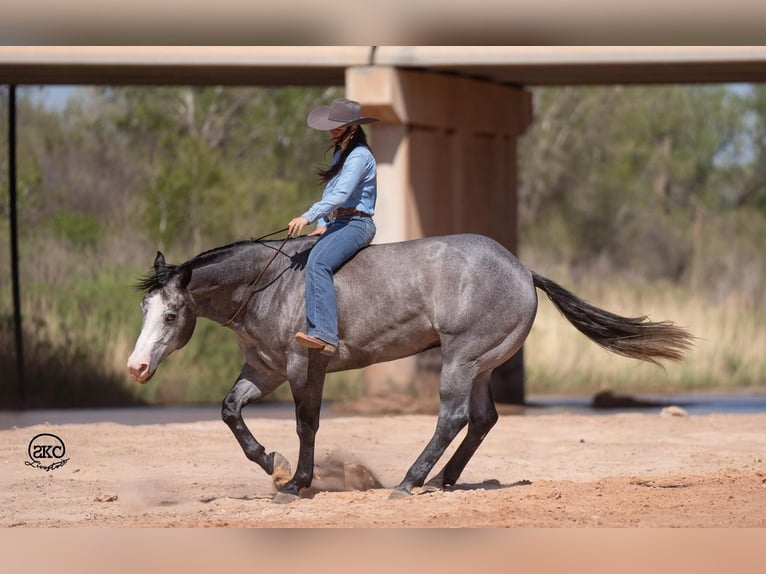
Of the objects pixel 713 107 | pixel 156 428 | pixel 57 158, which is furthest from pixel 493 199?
pixel 713 107

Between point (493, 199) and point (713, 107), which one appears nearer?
point (493, 199)

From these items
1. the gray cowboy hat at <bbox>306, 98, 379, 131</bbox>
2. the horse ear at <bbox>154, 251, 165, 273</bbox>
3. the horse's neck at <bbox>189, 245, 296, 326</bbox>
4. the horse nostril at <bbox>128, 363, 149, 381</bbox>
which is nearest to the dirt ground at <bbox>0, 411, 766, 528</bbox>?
the horse nostril at <bbox>128, 363, 149, 381</bbox>

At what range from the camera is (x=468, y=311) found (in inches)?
356

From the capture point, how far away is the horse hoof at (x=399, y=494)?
349 inches

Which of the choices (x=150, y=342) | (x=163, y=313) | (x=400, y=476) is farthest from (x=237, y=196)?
(x=150, y=342)

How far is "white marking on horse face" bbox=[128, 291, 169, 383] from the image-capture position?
8.52 metres

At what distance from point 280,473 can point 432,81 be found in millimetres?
6546

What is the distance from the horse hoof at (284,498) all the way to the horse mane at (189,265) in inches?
60.6

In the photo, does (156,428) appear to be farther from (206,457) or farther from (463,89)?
(463,89)

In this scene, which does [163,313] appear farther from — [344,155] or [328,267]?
[344,155]

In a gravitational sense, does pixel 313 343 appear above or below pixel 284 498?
above

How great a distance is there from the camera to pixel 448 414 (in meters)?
9.00

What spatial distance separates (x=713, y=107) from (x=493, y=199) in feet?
51.9
